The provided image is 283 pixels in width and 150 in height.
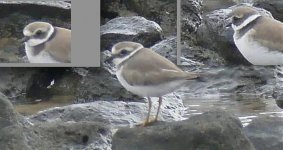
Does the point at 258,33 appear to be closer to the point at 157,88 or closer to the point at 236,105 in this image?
the point at 236,105

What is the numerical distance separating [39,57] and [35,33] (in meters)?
0.27

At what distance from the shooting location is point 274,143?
6.27m

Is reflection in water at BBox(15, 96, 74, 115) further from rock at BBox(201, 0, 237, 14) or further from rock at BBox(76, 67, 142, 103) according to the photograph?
rock at BBox(201, 0, 237, 14)

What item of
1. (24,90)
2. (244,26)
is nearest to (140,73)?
(244,26)

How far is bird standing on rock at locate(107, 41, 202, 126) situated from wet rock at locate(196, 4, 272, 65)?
1.62m

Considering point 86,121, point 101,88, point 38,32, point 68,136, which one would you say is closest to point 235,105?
point 101,88

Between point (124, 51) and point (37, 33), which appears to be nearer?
point (124, 51)

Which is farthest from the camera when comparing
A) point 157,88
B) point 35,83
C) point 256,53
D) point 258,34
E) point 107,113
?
point 35,83

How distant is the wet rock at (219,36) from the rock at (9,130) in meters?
2.93

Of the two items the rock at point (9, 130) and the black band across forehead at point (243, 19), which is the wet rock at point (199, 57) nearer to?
the black band across forehead at point (243, 19)

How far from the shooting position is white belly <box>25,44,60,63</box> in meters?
7.72

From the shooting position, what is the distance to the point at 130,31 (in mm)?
7934

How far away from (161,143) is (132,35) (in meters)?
2.55

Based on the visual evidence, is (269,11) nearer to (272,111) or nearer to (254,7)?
(254,7)
